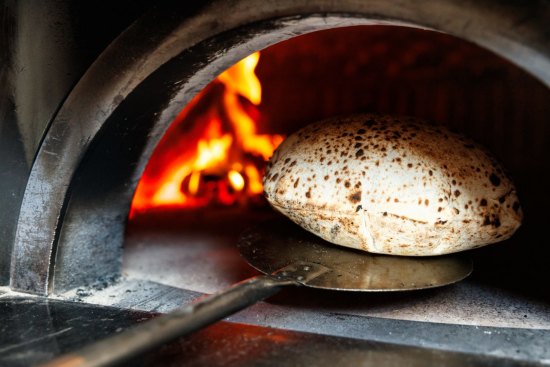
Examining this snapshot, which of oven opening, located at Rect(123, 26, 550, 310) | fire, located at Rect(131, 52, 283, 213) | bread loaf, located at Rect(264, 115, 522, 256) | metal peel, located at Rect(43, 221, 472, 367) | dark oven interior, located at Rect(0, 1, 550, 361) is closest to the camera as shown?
metal peel, located at Rect(43, 221, 472, 367)

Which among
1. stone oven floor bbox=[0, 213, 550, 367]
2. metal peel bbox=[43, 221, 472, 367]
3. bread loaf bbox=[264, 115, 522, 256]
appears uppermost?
bread loaf bbox=[264, 115, 522, 256]

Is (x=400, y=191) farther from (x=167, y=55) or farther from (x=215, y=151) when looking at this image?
(x=215, y=151)

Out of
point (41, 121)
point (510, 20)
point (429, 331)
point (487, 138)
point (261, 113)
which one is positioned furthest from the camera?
point (261, 113)

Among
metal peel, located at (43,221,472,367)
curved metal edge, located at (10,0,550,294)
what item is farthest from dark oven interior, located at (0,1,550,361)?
metal peel, located at (43,221,472,367)

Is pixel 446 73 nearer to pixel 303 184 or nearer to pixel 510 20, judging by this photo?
pixel 303 184

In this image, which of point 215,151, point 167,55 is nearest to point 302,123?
→ point 215,151

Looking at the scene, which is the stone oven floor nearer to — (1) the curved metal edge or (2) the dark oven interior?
(2) the dark oven interior

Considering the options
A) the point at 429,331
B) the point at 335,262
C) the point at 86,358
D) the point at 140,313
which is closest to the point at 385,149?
the point at 335,262

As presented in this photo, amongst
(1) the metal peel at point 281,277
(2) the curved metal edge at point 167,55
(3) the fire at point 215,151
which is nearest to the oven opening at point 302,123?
(3) the fire at point 215,151
